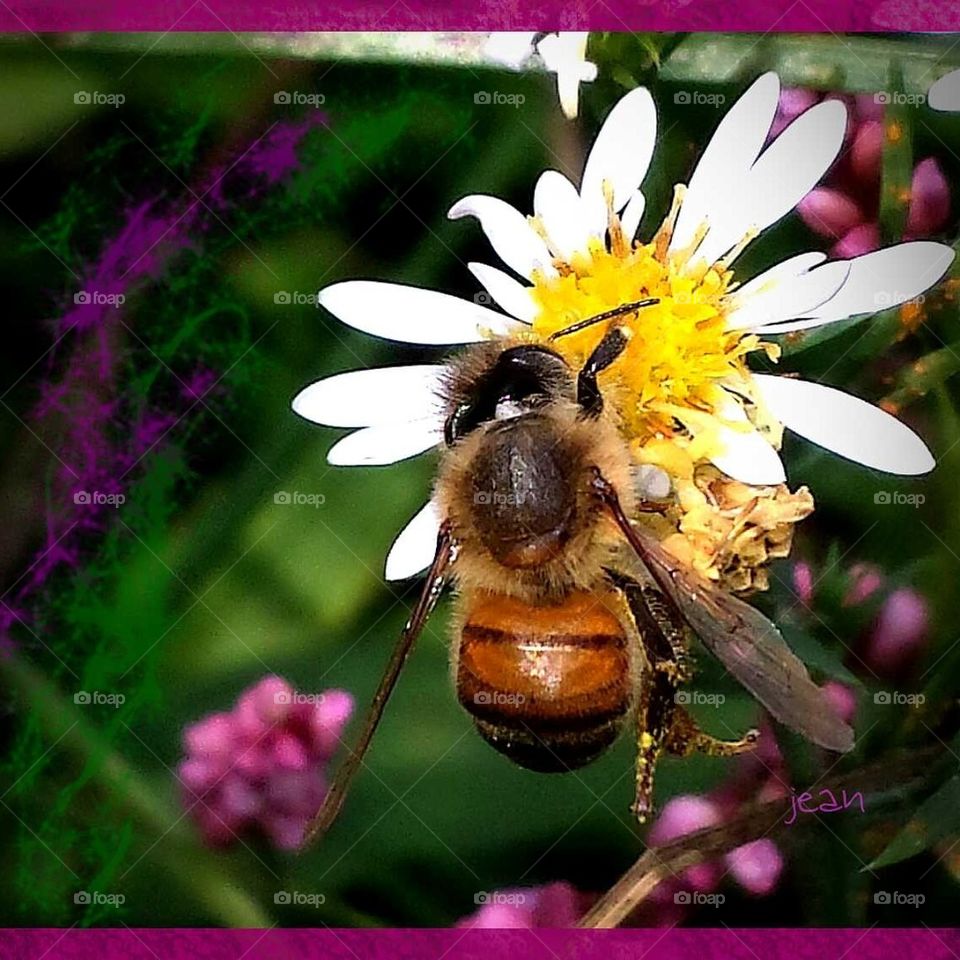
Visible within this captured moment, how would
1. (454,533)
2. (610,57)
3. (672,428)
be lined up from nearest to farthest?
(454,533) → (672,428) → (610,57)

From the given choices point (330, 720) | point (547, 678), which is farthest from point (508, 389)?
point (330, 720)

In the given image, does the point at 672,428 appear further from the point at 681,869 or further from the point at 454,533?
the point at 681,869

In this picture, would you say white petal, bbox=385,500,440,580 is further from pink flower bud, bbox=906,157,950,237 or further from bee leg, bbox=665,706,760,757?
pink flower bud, bbox=906,157,950,237

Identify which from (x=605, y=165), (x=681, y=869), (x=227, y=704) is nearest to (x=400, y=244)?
(x=605, y=165)

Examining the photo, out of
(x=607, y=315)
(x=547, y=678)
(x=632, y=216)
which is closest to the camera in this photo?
(x=547, y=678)

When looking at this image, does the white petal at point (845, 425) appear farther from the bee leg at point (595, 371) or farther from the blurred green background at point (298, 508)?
the bee leg at point (595, 371)

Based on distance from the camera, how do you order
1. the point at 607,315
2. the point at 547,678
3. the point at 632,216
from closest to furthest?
the point at 547,678, the point at 607,315, the point at 632,216

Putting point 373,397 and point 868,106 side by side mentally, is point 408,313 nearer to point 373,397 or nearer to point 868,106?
point 373,397
